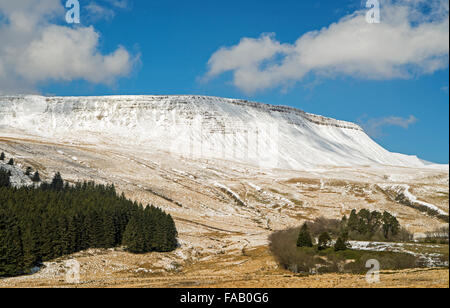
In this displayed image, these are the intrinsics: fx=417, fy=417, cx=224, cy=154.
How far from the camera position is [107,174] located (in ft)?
570

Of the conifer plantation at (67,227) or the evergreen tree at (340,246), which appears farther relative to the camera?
the conifer plantation at (67,227)

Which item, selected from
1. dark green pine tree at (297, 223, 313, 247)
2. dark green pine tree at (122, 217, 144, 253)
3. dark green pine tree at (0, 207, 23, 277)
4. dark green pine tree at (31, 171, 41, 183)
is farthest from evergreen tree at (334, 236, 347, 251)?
dark green pine tree at (31, 171, 41, 183)

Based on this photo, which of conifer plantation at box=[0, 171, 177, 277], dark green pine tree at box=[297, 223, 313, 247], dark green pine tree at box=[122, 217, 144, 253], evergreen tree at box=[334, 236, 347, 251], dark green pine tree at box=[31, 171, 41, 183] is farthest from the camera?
dark green pine tree at box=[31, 171, 41, 183]

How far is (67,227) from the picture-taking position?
7669 cm

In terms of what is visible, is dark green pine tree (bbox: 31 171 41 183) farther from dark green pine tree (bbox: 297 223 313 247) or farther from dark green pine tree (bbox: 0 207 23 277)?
dark green pine tree (bbox: 297 223 313 247)

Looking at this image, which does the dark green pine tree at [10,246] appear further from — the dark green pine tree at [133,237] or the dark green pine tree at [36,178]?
the dark green pine tree at [36,178]

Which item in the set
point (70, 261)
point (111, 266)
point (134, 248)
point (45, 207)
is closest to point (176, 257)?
point (134, 248)

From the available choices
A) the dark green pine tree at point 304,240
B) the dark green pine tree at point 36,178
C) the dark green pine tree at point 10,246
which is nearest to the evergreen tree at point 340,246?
the dark green pine tree at point 304,240

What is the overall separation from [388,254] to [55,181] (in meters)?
108

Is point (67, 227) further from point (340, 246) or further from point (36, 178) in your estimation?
point (36, 178)

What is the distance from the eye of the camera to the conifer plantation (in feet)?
208

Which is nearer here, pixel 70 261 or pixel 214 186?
pixel 70 261

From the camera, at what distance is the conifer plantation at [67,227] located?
208 feet
